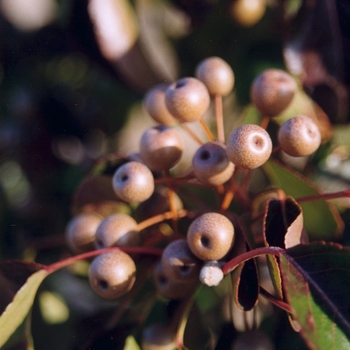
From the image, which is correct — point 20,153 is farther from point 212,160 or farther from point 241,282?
point 241,282

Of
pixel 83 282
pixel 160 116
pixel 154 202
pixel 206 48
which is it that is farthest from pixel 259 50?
pixel 83 282

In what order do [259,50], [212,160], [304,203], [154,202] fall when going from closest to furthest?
[212,160], [304,203], [154,202], [259,50]

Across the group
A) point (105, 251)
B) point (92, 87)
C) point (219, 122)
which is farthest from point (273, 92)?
point (92, 87)

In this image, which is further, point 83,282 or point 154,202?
point 83,282

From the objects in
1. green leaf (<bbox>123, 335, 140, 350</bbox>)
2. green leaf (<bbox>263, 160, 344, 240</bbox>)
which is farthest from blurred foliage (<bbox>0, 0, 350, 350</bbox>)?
green leaf (<bbox>263, 160, 344, 240</bbox>)

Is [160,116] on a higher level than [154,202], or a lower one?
higher
